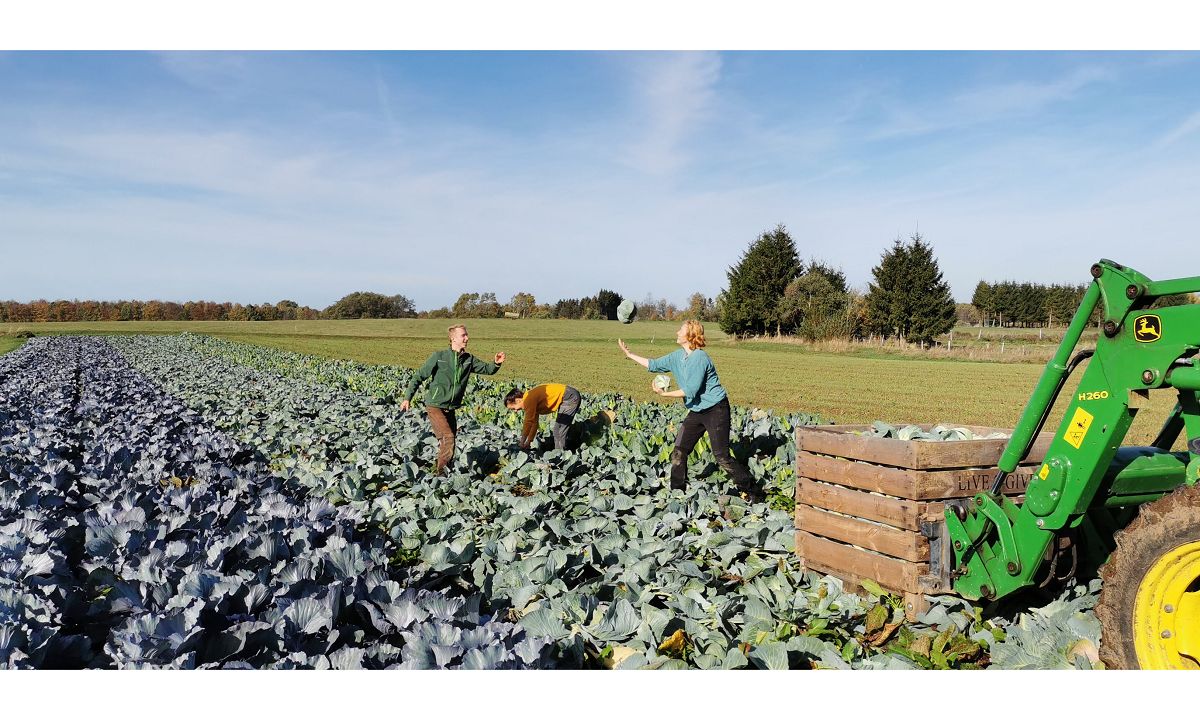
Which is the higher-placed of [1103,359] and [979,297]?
[979,297]

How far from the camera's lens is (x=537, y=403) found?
30.6 feet

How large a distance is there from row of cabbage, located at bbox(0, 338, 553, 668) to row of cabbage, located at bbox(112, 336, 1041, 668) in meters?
0.44

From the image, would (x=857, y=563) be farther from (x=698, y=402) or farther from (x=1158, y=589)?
(x=698, y=402)

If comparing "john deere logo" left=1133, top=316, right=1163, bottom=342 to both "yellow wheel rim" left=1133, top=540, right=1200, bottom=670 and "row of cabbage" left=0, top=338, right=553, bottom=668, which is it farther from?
"row of cabbage" left=0, top=338, right=553, bottom=668

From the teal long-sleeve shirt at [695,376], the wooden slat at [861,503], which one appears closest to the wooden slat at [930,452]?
the wooden slat at [861,503]

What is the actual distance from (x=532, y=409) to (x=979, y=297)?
81.0 metres

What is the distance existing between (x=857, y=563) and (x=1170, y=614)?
1777mm

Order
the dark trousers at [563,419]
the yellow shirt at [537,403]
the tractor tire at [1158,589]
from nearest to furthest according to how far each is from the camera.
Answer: the tractor tire at [1158,589] → the yellow shirt at [537,403] → the dark trousers at [563,419]

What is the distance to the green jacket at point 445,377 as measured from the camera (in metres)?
8.57

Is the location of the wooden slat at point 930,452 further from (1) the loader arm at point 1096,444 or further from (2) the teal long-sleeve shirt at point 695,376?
(2) the teal long-sleeve shirt at point 695,376

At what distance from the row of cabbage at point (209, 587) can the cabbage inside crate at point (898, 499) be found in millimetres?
2338

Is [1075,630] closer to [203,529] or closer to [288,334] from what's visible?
[203,529]

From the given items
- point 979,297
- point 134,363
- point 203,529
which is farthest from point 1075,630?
point 979,297

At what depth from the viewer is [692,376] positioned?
279 inches
